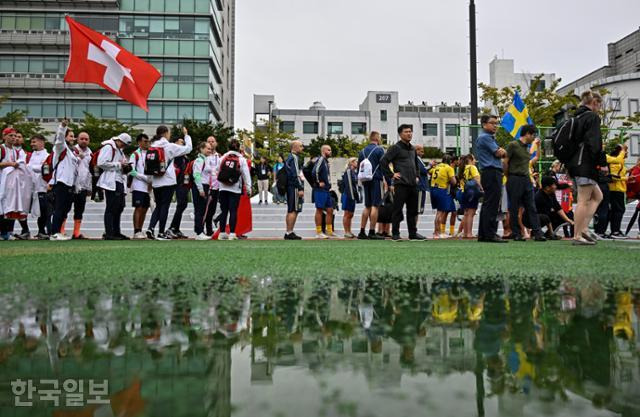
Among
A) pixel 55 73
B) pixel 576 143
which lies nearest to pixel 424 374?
pixel 576 143

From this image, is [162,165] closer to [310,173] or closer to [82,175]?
[82,175]

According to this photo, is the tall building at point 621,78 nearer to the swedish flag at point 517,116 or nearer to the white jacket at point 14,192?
the swedish flag at point 517,116

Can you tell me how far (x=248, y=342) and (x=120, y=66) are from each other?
33.1 feet

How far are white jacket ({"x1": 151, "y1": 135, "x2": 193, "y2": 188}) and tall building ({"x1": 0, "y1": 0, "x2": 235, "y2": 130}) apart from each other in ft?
156

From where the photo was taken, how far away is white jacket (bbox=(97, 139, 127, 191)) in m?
9.49

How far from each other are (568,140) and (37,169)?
9.39m

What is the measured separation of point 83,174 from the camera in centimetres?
973

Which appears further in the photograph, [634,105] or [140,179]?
[634,105]

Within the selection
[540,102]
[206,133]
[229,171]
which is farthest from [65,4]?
[229,171]

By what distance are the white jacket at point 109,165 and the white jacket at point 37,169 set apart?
1781 mm

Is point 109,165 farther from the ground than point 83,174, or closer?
farther from the ground

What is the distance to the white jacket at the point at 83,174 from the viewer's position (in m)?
9.63

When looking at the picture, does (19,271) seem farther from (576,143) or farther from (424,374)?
(576,143)

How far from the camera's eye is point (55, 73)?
55656mm
